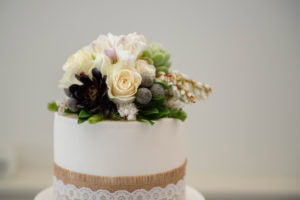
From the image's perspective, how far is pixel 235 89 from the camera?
2.42 m

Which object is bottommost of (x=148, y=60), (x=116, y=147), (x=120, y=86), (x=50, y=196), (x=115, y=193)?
(x=50, y=196)

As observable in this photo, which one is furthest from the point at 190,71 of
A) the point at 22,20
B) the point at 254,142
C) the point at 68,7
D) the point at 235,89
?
the point at 22,20

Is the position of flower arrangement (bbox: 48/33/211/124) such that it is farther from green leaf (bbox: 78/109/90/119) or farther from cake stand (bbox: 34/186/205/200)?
cake stand (bbox: 34/186/205/200)

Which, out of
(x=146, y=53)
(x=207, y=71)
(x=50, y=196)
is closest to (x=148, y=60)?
(x=146, y=53)

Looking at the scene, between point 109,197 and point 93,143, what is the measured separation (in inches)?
8.1

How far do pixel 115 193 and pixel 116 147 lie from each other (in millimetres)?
168

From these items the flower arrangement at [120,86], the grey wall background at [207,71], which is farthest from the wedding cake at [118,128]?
the grey wall background at [207,71]

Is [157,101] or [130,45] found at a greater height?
[130,45]

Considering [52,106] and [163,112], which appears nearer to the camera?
[163,112]

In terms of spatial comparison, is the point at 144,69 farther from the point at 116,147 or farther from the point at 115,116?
the point at 116,147

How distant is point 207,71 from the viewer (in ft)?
7.86

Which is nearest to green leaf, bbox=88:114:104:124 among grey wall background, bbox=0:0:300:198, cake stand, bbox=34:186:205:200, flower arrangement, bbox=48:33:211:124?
flower arrangement, bbox=48:33:211:124

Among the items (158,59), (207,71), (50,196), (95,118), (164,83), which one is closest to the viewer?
(95,118)

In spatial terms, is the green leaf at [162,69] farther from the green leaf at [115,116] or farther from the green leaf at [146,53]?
the green leaf at [115,116]
